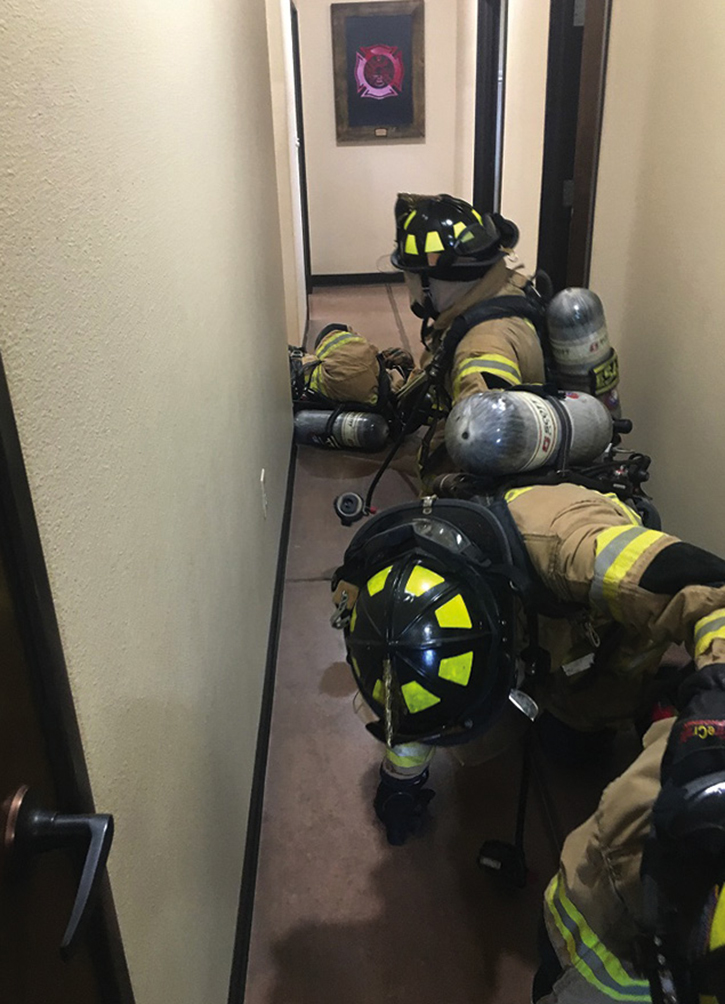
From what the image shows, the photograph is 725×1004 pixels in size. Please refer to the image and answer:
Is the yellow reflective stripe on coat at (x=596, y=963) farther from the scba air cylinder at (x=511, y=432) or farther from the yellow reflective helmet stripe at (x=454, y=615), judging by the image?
the scba air cylinder at (x=511, y=432)

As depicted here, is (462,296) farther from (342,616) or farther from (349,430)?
(342,616)

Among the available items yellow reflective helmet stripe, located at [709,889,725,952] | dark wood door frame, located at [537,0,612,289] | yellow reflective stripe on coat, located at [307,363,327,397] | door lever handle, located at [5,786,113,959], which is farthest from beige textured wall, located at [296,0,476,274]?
door lever handle, located at [5,786,113,959]

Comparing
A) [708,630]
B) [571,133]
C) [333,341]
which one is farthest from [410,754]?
[571,133]

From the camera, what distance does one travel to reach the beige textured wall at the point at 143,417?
60 cm

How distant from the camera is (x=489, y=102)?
5.41 metres

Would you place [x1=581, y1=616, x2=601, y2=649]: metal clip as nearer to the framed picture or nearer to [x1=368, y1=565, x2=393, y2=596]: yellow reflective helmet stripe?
[x1=368, y1=565, x2=393, y2=596]: yellow reflective helmet stripe

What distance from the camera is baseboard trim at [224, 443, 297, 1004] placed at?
1.42 metres

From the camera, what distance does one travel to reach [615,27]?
2666 mm

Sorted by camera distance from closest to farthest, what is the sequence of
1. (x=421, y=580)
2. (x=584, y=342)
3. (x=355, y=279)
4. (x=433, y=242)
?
(x=421, y=580) → (x=584, y=342) → (x=433, y=242) → (x=355, y=279)

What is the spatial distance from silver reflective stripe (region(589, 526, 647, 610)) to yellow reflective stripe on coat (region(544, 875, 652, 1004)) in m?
0.47

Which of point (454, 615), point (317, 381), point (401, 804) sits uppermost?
point (454, 615)

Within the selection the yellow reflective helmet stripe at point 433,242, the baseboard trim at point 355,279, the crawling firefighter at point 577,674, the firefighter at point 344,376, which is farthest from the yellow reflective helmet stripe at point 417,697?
the baseboard trim at point 355,279

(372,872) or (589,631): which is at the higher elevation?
(589,631)

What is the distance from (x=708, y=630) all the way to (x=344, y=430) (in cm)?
267
